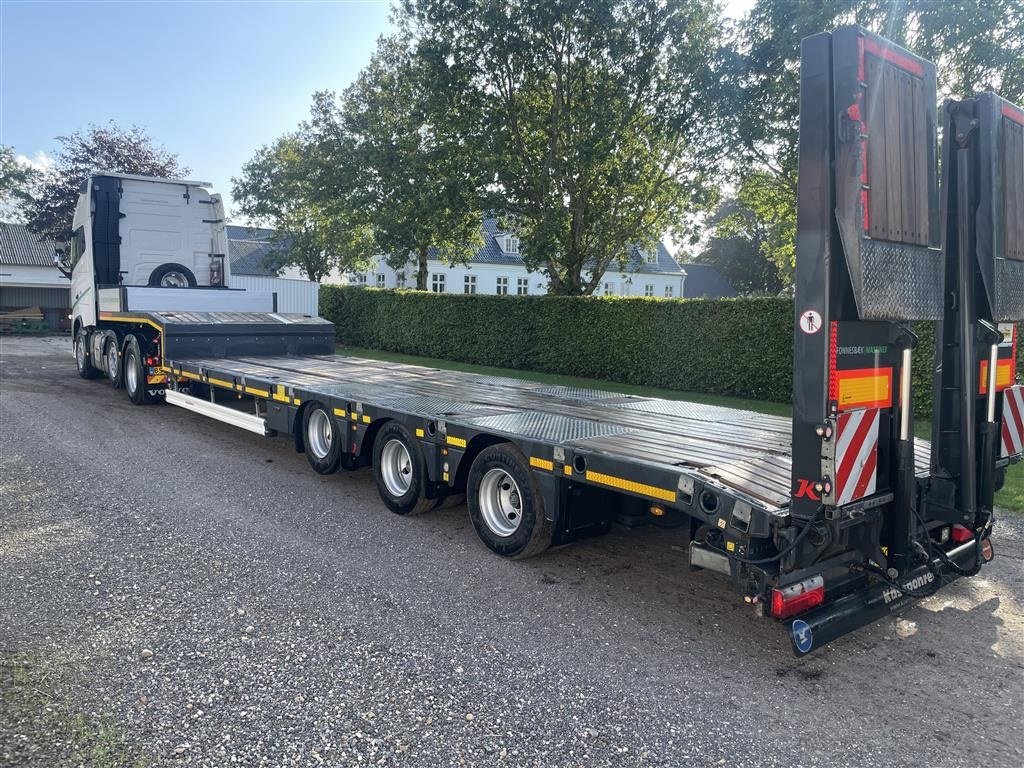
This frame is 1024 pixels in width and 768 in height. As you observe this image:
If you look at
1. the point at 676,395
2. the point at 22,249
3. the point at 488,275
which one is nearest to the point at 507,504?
the point at 676,395

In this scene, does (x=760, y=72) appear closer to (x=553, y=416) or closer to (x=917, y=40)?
(x=917, y=40)

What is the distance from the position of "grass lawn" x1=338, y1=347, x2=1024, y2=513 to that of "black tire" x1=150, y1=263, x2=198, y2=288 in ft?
17.6

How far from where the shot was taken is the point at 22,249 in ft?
145

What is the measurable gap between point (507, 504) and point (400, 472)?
1462 millimetres

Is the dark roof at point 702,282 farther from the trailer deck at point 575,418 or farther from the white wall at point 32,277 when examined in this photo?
the trailer deck at point 575,418

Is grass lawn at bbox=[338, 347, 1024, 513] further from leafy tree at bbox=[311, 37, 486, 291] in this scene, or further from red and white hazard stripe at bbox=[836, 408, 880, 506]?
red and white hazard stripe at bbox=[836, 408, 880, 506]

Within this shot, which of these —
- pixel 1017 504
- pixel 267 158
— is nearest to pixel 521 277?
pixel 267 158

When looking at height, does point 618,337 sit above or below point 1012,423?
above

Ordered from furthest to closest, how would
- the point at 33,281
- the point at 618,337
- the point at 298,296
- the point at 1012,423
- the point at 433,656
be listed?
the point at 33,281, the point at 298,296, the point at 618,337, the point at 1012,423, the point at 433,656

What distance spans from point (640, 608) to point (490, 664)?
1.27 m

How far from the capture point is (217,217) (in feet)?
48.8

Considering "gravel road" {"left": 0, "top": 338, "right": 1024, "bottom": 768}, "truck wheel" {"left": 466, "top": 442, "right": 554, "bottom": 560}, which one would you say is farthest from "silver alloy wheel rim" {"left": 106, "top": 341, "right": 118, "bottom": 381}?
"truck wheel" {"left": 466, "top": 442, "right": 554, "bottom": 560}

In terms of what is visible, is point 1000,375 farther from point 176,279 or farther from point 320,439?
point 176,279

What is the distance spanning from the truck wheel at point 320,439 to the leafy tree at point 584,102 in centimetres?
1086
